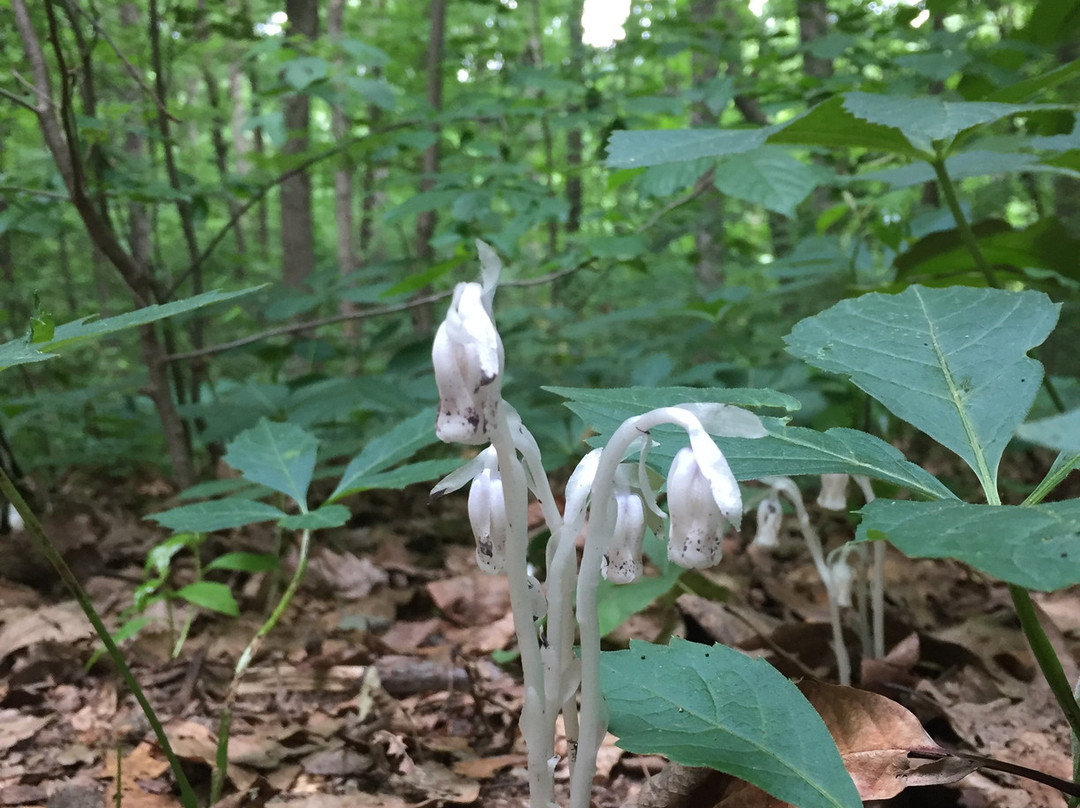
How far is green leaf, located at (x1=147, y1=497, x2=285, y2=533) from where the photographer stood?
146 cm

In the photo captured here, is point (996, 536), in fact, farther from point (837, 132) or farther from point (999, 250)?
point (999, 250)

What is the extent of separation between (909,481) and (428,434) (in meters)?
1.04

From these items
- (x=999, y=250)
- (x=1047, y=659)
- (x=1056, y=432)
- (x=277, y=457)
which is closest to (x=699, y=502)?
(x=1056, y=432)

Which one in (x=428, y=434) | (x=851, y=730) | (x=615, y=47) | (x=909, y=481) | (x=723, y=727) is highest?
(x=615, y=47)

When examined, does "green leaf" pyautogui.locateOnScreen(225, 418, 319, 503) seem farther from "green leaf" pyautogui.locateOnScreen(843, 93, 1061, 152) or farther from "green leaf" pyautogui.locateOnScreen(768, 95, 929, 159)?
"green leaf" pyautogui.locateOnScreen(843, 93, 1061, 152)

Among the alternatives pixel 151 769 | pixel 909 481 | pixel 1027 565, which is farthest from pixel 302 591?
pixel 1027 565

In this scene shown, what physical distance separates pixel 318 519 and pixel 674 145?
1009 mm

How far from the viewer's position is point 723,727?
0.89m

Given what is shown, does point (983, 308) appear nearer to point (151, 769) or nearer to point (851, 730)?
point (851, 730)

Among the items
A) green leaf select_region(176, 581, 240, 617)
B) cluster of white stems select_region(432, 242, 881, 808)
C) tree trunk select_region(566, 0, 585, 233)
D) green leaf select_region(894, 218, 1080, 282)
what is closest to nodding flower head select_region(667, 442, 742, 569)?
cluster of white stems select_region(432, 242, 881, 808)

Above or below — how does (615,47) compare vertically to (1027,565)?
above

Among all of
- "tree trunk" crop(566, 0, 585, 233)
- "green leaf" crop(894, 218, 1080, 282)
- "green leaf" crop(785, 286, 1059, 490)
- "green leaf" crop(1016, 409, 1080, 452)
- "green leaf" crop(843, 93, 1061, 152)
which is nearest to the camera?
"green leaf" crop(1016, 409, 1080, 452)

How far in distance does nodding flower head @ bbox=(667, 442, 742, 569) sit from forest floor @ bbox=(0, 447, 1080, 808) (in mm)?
533

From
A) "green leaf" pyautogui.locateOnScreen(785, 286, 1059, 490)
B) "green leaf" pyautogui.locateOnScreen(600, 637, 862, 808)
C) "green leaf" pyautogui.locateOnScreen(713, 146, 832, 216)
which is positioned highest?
"green leaf" pyautogui.locateOnScreen(713, 146, 832, 216)
